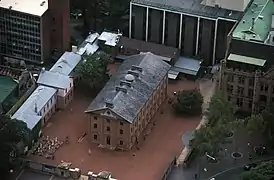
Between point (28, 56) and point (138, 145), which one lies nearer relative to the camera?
point (138, 145)

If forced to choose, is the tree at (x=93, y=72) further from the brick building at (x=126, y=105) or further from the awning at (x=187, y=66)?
the awning at (x=187, y=66)

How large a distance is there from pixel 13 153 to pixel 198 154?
94.5 feet

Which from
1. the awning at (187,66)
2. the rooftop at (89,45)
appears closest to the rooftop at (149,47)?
the awning at (187,66)

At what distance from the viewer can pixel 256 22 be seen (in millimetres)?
142750

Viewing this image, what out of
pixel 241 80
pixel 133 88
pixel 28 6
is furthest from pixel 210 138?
pixel 28 6

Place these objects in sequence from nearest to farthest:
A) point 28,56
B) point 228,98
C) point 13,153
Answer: point 13,153 → point 228,98 → point 28,56

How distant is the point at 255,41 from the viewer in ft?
450

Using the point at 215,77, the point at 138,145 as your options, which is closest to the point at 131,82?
the point at 138,145

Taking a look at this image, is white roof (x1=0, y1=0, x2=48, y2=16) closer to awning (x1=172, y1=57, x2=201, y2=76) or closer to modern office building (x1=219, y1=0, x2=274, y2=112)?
awning (x1=172, y1=57, x2=201, y2=76)

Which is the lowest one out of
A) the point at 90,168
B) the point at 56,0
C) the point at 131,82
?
the point at 90,168

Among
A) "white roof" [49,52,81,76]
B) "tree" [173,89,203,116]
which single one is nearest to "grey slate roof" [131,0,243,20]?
"white roof" [49,52,81,76]

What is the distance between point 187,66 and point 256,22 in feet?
52.8

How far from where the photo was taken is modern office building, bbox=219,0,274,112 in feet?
445

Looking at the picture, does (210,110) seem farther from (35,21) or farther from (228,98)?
(35,21)
